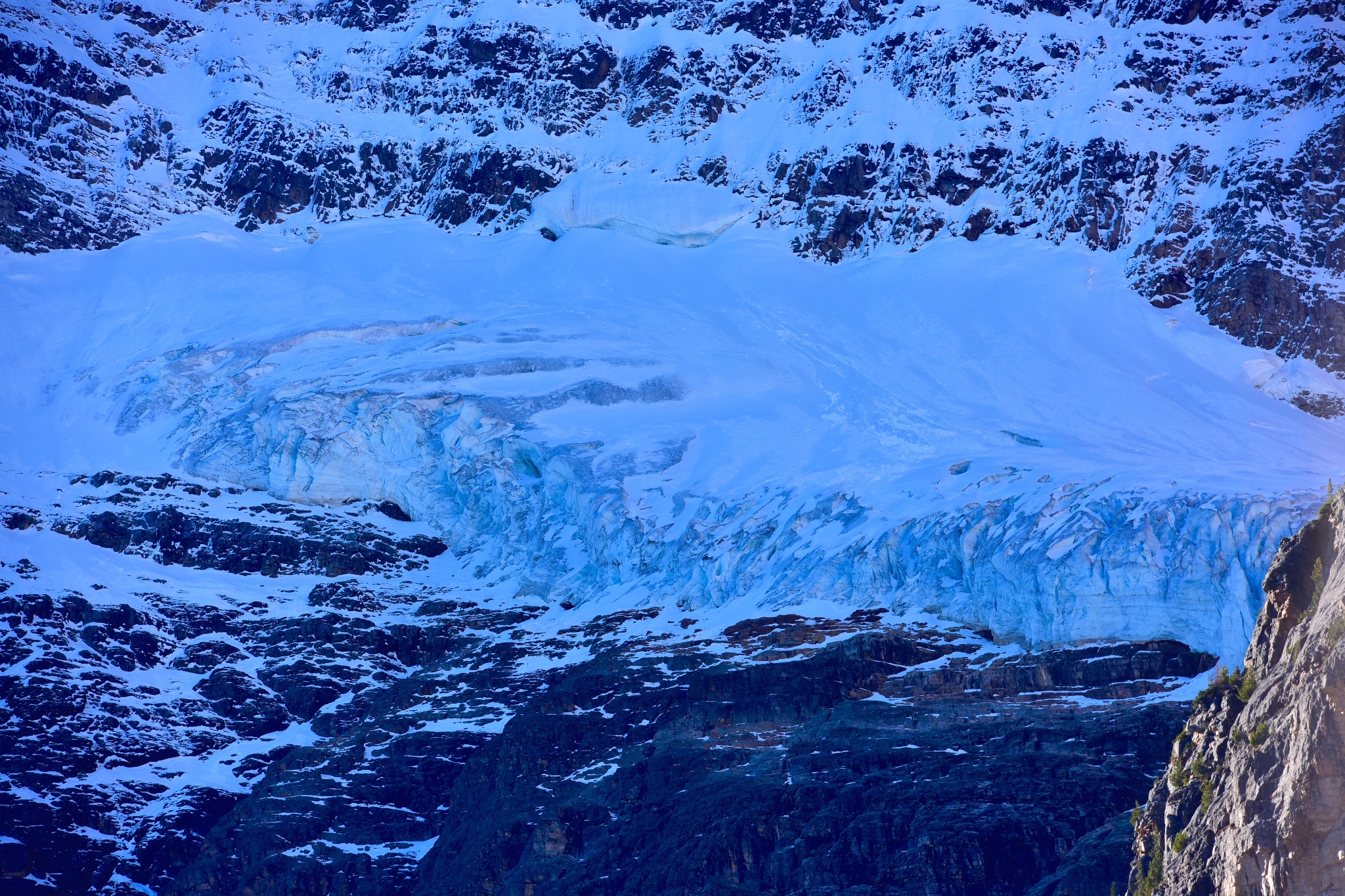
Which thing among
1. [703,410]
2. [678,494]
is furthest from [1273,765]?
[703,410]

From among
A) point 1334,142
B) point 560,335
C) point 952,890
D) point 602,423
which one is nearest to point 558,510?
point 602,423

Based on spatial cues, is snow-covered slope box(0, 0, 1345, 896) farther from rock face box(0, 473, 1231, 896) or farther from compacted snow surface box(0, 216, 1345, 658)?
compacted snow surface box(0, 216, 1345, 658)

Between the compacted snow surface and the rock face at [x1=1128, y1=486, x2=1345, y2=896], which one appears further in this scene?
the compacted snow surface

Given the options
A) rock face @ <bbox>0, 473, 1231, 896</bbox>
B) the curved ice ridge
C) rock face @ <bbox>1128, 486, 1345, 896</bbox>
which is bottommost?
rock face @ <bbox>0, 473, 1231, 896</bbox>

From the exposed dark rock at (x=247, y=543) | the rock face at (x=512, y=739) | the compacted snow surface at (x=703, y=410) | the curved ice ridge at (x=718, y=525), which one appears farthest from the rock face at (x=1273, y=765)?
the exposed dark rock at (x=247, y=543)

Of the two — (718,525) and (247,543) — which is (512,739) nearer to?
(718,525)

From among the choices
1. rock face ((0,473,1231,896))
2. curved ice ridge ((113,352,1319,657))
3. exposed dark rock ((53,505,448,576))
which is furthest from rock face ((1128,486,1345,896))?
exposed dark rock ((53,505,448,576))

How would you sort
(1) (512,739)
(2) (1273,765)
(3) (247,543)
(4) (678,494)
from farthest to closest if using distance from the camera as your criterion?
(3) (247,543) → (4) (678,494) → (1) (512,739) → (2) (1273,765)
